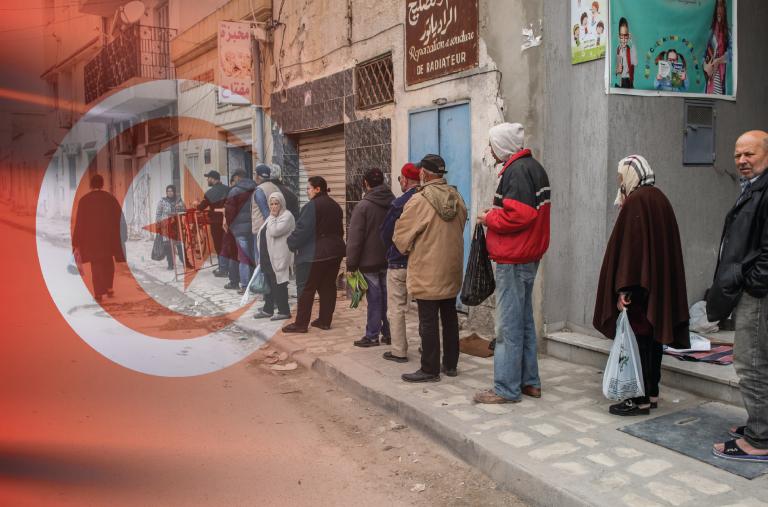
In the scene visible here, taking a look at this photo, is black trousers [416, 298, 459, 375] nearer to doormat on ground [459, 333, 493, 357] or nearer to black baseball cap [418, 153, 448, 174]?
doormat on ground [459, 333, 493, 357]

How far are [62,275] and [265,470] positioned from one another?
10.9 metres

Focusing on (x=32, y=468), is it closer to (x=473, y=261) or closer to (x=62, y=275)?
(x=473, y=261)

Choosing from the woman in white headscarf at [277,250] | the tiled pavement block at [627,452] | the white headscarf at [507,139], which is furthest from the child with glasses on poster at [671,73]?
the woman in white headscarf at [277,250]

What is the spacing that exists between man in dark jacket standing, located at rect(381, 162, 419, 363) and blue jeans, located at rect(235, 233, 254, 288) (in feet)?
16.7

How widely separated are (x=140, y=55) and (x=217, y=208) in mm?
9011

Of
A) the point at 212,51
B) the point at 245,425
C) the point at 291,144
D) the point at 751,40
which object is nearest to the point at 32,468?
the point at 245,425

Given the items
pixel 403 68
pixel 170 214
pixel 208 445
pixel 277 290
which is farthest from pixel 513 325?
pixel 170 214

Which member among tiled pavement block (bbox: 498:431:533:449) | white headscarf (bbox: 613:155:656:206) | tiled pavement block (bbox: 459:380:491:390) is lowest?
tiled pavement block (bbox: 498:431:533:449)

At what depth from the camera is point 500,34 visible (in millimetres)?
6727

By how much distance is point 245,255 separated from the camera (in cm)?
1088

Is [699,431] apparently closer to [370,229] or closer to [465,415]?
[465,415]

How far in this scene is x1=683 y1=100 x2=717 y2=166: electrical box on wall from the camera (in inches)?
247

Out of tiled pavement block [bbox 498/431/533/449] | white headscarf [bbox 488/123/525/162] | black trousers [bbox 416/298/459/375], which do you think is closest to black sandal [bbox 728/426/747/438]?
tiled pavement block [bbox 498/431/533/449]

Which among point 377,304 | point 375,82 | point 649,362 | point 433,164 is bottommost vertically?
point 649,362
